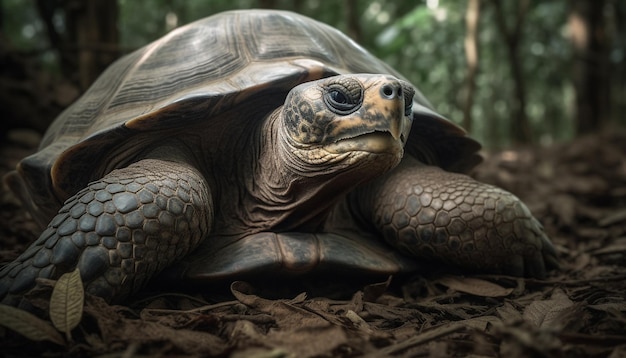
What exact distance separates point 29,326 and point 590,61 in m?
10.2

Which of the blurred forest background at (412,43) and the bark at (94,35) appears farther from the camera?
the blurred forest background at (412,43)

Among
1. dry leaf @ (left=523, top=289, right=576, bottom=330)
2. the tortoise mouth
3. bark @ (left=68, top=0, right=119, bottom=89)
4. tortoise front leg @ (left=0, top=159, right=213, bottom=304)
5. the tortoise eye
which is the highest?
bark @ (left=68, top=0, right=119, bottom=89)

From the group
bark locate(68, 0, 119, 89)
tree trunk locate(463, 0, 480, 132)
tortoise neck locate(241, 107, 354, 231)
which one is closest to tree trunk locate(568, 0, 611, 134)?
tree trunk locate(463, 0, 480, 132)

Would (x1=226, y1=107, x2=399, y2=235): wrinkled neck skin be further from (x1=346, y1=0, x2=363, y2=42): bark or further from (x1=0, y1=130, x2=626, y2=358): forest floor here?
(x1=346, y1=0, x2=363, y2=42): bark

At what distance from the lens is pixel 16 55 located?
5824 mm

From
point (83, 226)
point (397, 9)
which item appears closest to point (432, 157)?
point (83, 226)

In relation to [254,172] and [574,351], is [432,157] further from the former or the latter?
[574,351]

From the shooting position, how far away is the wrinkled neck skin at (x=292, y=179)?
2.12 metres

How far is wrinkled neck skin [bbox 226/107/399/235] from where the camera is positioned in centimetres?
212

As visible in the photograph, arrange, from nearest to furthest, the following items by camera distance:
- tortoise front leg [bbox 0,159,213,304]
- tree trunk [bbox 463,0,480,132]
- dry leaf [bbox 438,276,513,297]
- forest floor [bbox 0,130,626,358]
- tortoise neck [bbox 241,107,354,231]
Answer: forest floor [bbox 0,130,626,358] → tortoise front leg [bbox 0,159,213,304] → tortoise neck [bbox 241,107,354,231] → dry leaf [bbox 438,276,513,297] → tree trunk [bbox 463,0,480,132]

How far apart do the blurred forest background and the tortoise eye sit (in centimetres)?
398

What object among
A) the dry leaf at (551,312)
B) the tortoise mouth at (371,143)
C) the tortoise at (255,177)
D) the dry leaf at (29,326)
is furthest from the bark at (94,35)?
the dry leaf at (551,312)

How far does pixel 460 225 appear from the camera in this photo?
2523 mm

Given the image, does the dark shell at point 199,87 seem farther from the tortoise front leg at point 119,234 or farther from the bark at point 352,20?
the bark at point 352,20
